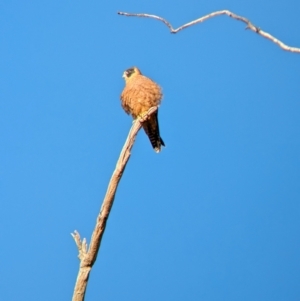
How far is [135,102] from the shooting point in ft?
20.4

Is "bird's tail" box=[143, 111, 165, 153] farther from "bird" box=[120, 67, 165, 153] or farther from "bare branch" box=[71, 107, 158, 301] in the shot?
"bare branch" box=[71, 107, 158, 301]

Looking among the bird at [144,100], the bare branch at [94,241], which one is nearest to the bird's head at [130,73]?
the bird at [144,100]

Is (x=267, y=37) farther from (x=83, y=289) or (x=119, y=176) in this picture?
(x=83, y=289)

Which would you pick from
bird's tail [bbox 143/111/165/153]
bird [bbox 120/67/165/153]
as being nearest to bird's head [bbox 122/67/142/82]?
bird [bbox 120/67/165/153]

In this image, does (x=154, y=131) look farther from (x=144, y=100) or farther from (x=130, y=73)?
(x=130, y=73)

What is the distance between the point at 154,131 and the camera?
6348mm

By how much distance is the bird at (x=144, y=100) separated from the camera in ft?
20.2

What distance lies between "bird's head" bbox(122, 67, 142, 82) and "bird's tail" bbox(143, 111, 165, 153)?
0.63 m

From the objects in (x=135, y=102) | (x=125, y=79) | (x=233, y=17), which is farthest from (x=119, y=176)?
(x=125, y=79)

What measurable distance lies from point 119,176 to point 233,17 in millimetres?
1700

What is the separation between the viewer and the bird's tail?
6.20 meters

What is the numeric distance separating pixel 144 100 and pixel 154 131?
0.38 metres

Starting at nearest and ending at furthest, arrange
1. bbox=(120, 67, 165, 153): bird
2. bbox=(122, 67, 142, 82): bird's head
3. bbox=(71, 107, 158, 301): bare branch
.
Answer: bbox=(71, 107, 158, 301): bare branch, bbox=(120, 67, 165, 153): bird, bbox=(122, 67, 142, 82): bird's head

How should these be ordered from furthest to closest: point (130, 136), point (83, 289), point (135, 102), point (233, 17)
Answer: point (135, 102) < point (130, 136) < point (83, 289) < point (233, 17)
